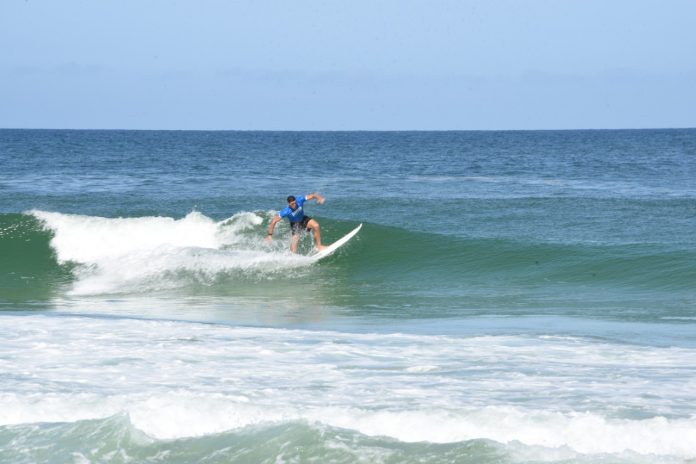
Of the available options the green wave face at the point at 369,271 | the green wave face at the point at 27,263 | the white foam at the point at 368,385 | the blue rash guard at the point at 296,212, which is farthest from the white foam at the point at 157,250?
the white foam at the point at 368,385

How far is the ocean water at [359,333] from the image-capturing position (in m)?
7.43

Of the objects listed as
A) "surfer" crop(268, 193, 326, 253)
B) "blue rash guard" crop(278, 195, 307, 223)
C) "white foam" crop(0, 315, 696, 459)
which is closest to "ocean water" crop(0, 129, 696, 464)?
"white foam" crop(0, 315, 696, 459)

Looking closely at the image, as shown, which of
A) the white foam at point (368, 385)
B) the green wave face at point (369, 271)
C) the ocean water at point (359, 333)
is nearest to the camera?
the ocean water at point (359, 333)

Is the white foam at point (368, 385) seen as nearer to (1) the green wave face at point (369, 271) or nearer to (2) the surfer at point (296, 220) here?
(1) the green wave face at point (369, 271)

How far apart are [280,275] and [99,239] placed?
20.4 feet

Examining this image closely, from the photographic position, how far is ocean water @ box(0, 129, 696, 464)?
743 cm

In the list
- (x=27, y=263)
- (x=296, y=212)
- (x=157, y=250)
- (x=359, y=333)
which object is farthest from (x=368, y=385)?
(x=27, y=263)

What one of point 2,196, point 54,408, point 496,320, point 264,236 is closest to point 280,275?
point 264,236

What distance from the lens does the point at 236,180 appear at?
3959 centimetres

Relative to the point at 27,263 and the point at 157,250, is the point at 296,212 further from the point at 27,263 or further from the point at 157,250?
the point at 27,263

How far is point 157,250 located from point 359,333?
28.4 feet

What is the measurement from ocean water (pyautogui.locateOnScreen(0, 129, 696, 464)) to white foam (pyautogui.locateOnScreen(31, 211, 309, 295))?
0.06 m

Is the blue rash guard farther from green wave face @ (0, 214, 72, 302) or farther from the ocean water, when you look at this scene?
green wave face @ (0, 214, 72, 302)

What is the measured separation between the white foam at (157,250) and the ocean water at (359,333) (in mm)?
58
